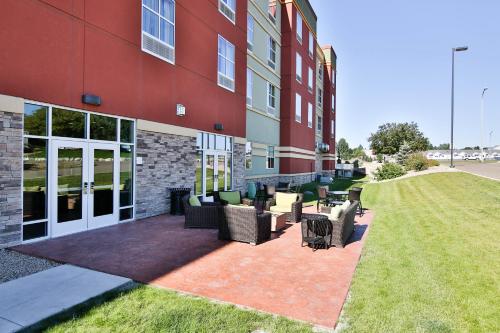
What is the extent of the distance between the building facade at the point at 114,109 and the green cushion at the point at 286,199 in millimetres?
4055

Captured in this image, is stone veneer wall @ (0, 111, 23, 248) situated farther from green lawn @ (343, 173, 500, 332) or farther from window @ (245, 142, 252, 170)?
window @ (245, 142, 252, 170)

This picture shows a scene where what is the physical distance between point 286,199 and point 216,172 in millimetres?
4890

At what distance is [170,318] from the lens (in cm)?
450

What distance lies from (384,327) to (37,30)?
9814mm

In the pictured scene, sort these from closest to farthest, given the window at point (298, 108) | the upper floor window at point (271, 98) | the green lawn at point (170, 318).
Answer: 1. the green lawn at point (170, 318)
2. the upper floor window at point (271, 98)
3. the window at point (298, 108)

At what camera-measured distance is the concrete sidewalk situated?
14.7ft

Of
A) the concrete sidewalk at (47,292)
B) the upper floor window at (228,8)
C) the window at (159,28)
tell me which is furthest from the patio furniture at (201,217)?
the upper floor window at (228,8)

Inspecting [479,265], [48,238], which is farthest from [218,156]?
[479,265]

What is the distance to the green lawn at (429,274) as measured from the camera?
464cm

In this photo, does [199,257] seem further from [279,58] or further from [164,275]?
[279,58]

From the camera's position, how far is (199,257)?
7.44 meters

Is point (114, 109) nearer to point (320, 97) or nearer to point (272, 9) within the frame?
point (272, 9)

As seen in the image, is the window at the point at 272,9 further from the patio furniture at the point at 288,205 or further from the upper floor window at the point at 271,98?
the patio furniture at the point at 288,205

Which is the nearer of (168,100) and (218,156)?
(168,100)
